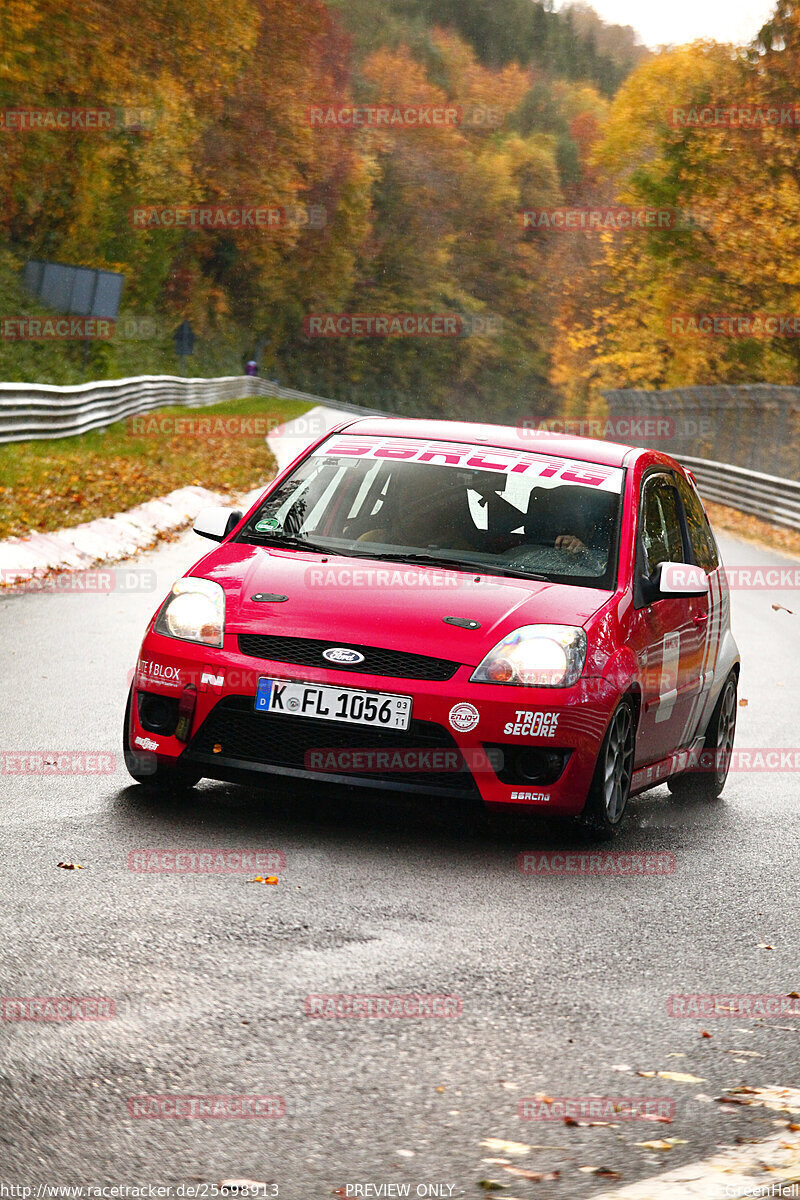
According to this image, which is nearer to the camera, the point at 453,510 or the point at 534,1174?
the point at 534,1174

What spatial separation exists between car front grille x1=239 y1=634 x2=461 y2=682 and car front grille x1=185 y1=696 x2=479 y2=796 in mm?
185

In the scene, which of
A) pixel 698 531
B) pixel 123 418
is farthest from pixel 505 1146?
pixel 123 418

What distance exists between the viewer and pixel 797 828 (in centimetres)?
769

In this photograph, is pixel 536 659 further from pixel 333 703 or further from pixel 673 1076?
pixel 673 1076

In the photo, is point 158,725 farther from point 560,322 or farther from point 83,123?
point 560,322

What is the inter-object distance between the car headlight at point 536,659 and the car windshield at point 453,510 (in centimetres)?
58

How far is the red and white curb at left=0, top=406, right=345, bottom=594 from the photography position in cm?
1549

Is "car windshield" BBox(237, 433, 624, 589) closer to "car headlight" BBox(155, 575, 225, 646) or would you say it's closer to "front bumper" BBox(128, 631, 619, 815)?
"car headlight" BBox(155, 575, 225, 646)

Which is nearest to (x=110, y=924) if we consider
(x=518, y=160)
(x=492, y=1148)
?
(x=492, y=1148)

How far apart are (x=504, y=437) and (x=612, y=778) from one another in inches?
78.4

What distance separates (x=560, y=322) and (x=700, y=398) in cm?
4563

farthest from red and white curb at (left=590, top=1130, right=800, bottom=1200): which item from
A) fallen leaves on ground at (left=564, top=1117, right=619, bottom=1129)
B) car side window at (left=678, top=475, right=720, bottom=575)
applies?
car side window at (left=678, top=475, right=720, bottom=575)

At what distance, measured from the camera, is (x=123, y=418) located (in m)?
34.8

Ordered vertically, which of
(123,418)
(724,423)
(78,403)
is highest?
(724,423)
